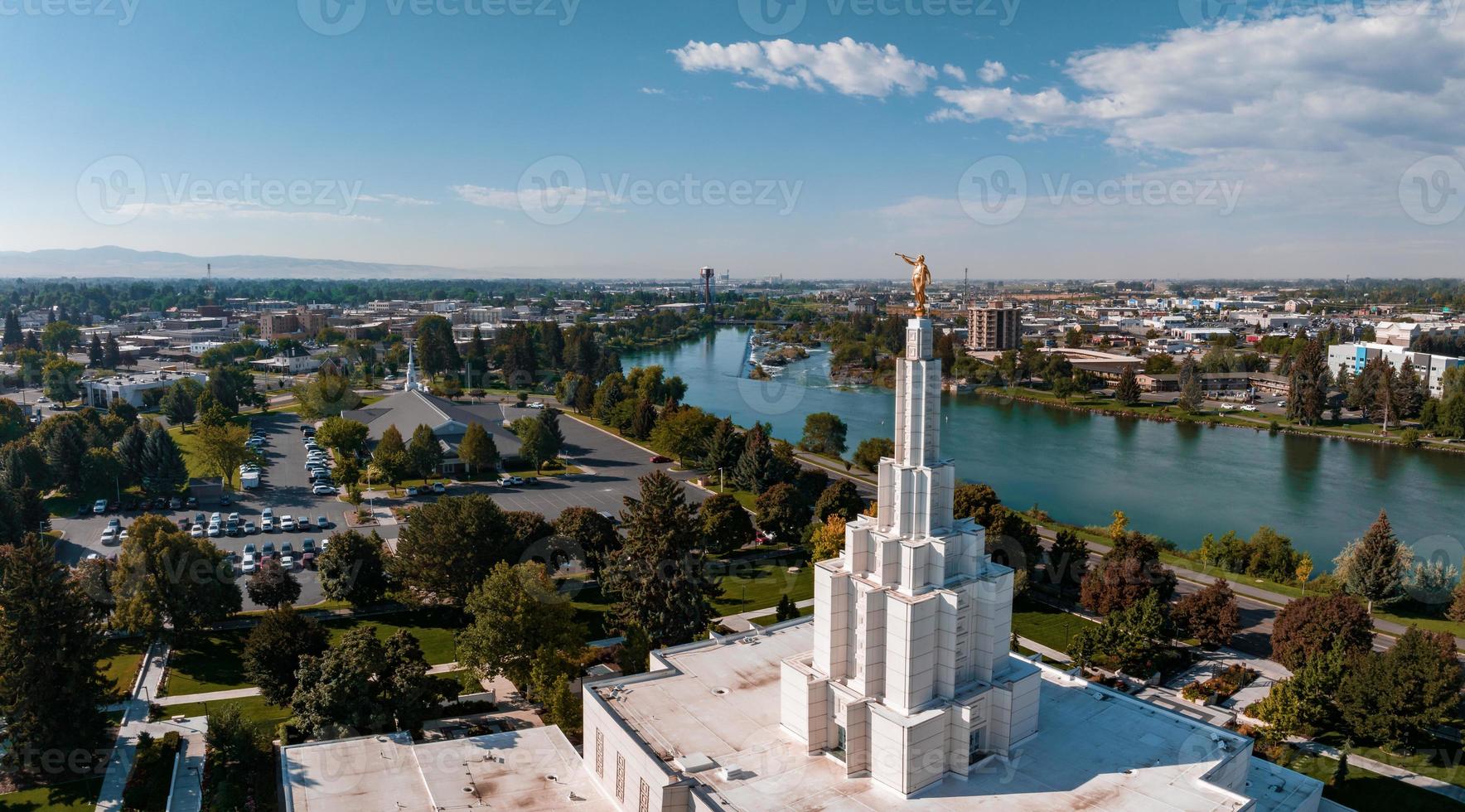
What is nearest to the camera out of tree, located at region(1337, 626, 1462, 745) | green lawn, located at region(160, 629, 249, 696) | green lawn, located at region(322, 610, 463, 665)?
tree, located at region(1337, 626, 1462, 745)

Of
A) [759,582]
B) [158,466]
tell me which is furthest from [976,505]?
[158,466]

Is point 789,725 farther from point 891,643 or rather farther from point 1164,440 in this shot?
point 1164,440

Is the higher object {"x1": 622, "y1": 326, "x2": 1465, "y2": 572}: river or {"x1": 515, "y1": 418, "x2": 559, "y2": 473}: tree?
{"x1": 515, "y1": 418, "x2": 559, "y2": 473}: tree

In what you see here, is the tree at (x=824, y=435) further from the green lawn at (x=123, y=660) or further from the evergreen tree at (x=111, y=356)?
the evergreen tree at (x=111, y=356)

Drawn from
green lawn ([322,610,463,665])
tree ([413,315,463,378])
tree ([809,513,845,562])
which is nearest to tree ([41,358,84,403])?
tree ([413,315,463,378])

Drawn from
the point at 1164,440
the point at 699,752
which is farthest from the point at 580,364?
the point at 699,752

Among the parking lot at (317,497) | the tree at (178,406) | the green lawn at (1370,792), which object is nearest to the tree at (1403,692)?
the green lawn at (1370,792)

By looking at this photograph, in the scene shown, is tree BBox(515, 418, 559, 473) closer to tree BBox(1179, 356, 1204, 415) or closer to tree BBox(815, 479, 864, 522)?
tree BBox(815, 479, 864, 522)

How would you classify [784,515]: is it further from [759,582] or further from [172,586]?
[172,586]
